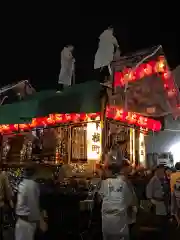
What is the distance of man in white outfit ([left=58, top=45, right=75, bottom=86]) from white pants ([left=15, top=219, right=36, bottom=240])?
18.3 feet

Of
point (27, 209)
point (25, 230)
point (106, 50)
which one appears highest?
point (106, 50)

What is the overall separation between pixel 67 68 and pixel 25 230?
620cm

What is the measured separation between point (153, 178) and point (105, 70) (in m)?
4.10

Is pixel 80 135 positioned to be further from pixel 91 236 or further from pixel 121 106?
pixel 91 236

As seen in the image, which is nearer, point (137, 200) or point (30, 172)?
point (30, 172)

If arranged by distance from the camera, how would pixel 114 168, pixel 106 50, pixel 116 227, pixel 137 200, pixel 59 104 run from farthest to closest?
pixel 59 104
pixel 106 50
pixel 137 200
pixel 114 168
pixel 116 227

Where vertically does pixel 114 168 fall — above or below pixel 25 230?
above

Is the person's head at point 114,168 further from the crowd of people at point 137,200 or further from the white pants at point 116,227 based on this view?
the white pants at point 116,227

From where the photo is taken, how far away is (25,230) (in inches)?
250

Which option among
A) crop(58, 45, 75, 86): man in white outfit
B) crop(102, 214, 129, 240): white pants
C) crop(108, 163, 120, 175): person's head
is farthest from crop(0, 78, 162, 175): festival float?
crop(102, 214, 129, 240): white pants

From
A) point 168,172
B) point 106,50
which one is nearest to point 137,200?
point 106,50

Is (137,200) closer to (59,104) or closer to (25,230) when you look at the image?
(25,230)

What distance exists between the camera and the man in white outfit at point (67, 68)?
36.6 ft

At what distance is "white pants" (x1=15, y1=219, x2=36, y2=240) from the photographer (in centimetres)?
636
